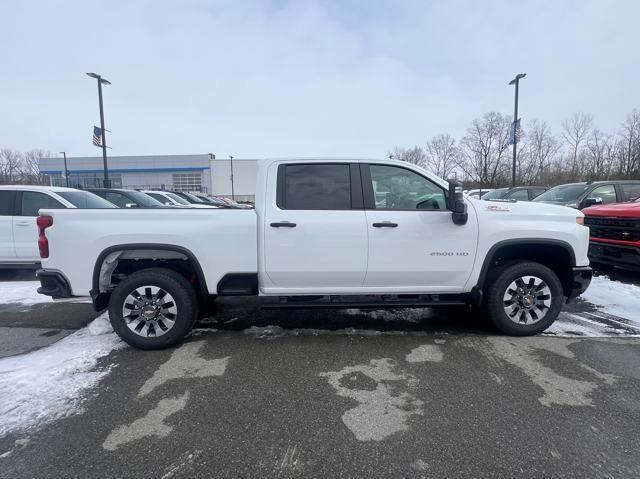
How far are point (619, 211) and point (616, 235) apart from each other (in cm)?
41

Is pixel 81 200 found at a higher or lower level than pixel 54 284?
higher

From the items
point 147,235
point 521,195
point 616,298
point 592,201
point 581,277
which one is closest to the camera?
point 147,235

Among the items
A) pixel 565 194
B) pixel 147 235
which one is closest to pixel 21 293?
pixel 147 235

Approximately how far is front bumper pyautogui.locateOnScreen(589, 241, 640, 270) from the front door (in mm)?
3994

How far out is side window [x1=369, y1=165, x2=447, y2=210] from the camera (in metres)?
4.02

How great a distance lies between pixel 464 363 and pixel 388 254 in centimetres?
129

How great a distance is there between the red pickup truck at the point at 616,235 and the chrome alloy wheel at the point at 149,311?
22.9 ft

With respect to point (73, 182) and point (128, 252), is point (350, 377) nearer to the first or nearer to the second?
point (128, 252)

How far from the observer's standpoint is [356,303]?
3971mm

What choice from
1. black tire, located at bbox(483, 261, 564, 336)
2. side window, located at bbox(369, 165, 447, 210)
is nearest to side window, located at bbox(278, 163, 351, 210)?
side window, located at bbox(369, 165, 447, 210)

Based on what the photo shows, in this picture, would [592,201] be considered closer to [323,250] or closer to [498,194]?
[323,250]

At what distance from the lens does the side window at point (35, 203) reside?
7.02 m

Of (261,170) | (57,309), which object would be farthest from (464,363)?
(57,309)

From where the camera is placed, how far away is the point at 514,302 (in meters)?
4.11
